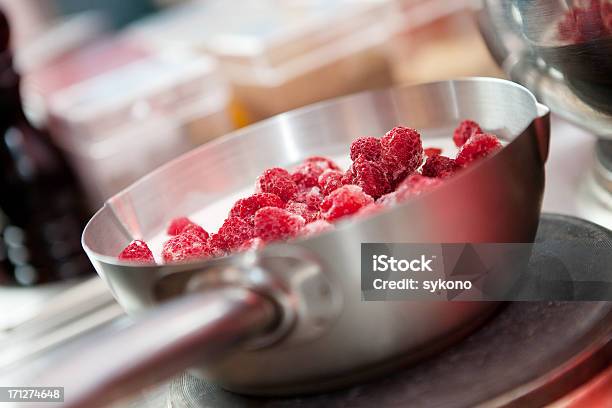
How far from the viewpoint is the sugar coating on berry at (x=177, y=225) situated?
2.34 ft

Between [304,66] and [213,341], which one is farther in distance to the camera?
[304,66]

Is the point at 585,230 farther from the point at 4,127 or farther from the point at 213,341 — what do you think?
the point at 4,127

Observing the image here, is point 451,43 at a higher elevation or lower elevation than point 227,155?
lower

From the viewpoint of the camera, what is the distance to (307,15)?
1.86 meters

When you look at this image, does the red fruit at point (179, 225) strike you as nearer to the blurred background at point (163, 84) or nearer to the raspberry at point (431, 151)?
the raspberry at point (431, 151)

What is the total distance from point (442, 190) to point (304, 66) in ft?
4.21

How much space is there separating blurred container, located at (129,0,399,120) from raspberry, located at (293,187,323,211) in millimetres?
1061

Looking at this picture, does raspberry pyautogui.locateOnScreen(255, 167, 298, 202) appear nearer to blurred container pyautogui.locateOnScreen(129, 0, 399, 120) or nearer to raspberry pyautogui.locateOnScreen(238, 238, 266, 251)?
raspberry pyautogui.locateOnScreen(238, 238, 266, 251)

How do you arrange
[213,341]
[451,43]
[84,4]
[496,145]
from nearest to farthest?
[213,341], [496,145], [451,43], [84,4]

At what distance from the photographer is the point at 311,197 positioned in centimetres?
69

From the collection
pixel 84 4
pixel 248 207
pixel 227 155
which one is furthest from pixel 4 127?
pixel 84 4

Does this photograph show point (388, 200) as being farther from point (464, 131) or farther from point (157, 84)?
point (157, 84)

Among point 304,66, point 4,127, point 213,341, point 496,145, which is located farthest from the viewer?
point 304,66

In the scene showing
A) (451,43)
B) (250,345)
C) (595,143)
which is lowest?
(451,43)
